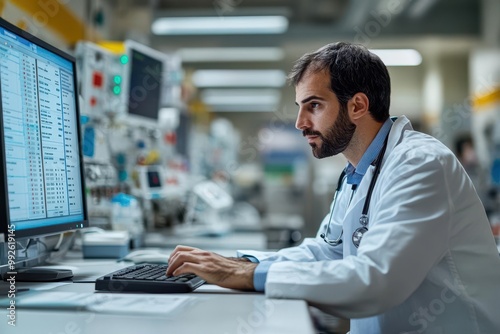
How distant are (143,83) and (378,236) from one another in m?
2.35

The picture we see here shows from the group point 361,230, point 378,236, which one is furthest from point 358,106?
point 378,236

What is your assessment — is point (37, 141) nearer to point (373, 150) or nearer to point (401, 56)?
point (373, 150)

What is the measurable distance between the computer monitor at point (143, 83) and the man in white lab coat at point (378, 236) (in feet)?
5.50

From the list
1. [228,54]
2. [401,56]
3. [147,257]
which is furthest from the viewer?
[228,54]

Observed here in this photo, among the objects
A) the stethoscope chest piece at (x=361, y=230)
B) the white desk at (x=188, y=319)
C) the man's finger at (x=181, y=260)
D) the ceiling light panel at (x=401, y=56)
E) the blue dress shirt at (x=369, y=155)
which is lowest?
the white desk at (x=188, y=319)

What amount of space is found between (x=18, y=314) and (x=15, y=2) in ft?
5.84

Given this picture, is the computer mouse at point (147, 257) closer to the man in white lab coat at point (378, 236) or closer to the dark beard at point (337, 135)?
the man in white lab coat at point (378, 236)

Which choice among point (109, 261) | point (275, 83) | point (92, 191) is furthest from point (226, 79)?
point (109, 261)

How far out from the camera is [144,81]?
3178mm

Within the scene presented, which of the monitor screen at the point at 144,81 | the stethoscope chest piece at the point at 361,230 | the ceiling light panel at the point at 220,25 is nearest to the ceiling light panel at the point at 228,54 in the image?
the ceiling light panel at the point at 220,25

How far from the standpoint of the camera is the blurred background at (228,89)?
287 cm

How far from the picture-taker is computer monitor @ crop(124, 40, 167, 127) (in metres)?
3.03

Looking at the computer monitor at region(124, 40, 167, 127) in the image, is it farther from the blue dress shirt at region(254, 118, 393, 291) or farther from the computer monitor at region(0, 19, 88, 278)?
the blue dress shirt at region(254, 118, 393, 291)

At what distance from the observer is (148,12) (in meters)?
4.74
